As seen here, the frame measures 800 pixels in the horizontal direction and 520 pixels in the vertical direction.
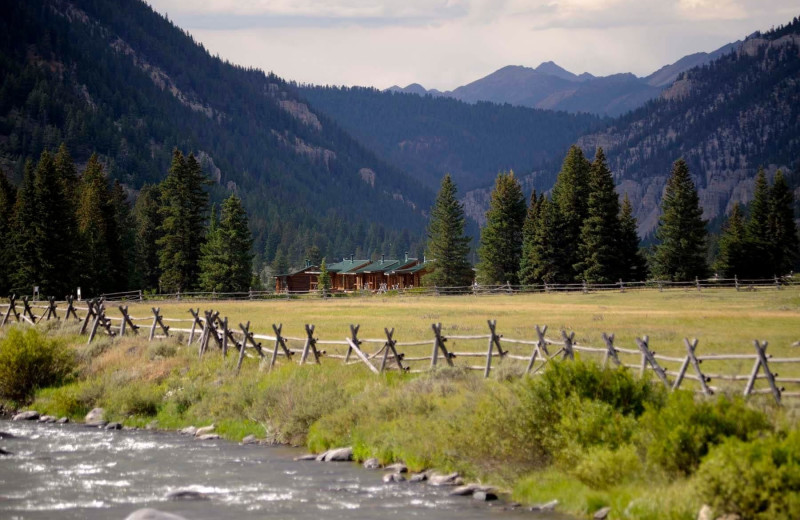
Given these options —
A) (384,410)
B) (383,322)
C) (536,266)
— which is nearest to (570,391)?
(384,410)

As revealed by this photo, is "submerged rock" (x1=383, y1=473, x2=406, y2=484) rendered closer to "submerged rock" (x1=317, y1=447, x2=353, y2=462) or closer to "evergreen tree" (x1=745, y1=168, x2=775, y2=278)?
"submerged rock" (x1=317, y1=447, x2=353, y2=462)

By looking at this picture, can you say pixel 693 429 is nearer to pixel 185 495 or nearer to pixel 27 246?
pixel 185 495

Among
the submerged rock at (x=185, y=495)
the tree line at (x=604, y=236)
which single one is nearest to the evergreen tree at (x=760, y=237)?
the tree line at (x=604, y=236)

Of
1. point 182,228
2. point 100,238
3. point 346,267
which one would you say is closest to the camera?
point 100,238

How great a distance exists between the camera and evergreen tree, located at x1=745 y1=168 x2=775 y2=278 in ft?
298

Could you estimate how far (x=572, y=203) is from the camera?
87062 mm

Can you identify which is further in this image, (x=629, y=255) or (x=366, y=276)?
(x=366, y=276)

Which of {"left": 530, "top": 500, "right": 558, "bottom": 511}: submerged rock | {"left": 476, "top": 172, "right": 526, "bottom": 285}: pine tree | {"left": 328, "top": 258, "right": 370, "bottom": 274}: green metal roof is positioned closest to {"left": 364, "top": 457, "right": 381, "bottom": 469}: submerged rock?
{"left": 530, "top": 500, "right": 558, "bottom": 511}: submerged rock

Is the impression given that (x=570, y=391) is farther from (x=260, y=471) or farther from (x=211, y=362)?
(x=211, y=362)

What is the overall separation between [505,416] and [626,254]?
2773 inches

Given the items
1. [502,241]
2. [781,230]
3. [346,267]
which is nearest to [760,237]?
[781,230]

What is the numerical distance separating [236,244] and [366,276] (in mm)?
54285

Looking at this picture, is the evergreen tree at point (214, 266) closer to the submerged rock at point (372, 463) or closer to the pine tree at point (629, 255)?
the pine tree at point (629, 255)

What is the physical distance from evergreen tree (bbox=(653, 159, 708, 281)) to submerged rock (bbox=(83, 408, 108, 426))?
218 feet
